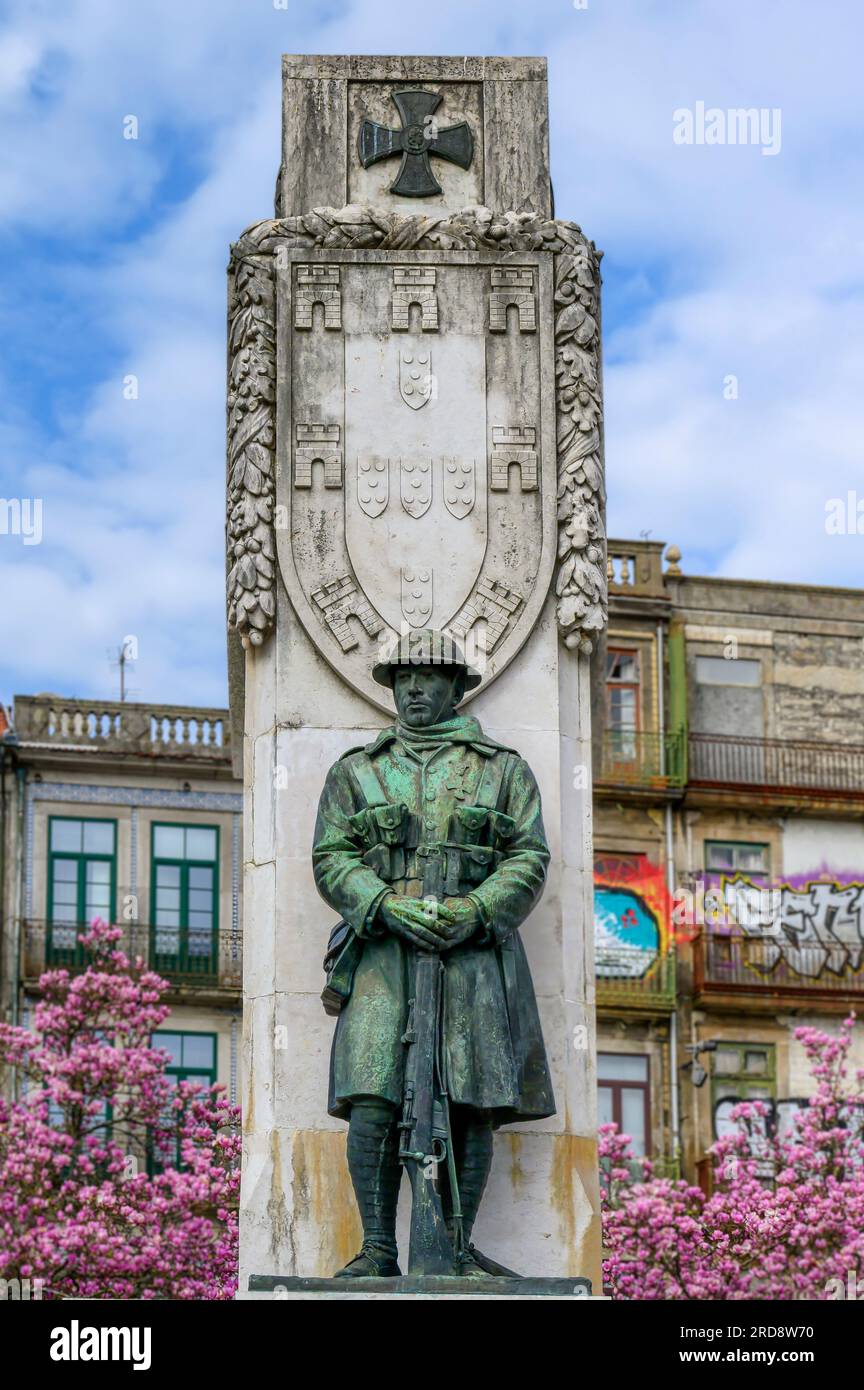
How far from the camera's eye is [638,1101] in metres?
44.3

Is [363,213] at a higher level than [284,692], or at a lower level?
higher

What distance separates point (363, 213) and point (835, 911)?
1192 inches

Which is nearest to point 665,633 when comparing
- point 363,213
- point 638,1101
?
point 638,1101

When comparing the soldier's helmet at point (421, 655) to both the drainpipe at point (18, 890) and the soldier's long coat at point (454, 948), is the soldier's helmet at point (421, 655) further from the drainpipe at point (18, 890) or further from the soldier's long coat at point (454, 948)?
the drainpipe at point (18, 890)

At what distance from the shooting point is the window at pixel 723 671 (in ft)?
154

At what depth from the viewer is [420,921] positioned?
46.9 ft

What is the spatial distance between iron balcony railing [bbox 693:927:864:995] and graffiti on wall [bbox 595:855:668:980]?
0.70 metres

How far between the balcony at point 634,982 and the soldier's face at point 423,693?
29393mm

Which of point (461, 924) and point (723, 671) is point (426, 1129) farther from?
point (723, 671)

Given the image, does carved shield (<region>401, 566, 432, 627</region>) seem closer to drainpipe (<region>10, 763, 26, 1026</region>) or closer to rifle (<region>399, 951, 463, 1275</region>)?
rifle (<region>399, 951, 463, 1275</region>)

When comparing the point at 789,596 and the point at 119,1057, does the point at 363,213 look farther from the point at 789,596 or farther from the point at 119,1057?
the point at 789,596

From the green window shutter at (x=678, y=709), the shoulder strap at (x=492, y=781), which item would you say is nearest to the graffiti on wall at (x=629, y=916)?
the green window shutter at (x=678, y=709)

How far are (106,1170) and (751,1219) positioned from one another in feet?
29.4
